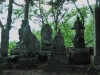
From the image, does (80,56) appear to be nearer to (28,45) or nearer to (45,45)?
(45,45)

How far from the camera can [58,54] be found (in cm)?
989

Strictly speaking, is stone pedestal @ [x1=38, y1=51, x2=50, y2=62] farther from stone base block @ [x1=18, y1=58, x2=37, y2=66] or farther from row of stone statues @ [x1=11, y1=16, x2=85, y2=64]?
stone base block @ [x1=18, y1=58, x2=37, y2=66]

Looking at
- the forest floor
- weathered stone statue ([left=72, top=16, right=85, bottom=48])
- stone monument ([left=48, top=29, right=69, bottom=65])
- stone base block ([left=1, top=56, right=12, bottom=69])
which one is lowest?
the forest floor

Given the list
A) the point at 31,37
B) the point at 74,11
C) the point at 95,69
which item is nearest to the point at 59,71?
the point at 95,69

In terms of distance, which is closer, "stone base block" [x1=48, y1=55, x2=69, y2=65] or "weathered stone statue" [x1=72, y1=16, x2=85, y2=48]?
"stone base block" [x1=48, y1=55, x2=69, y2=65]

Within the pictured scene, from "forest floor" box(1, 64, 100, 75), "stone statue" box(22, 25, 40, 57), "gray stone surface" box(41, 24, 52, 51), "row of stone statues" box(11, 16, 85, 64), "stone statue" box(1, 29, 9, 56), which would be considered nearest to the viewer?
"forest floor" box(1, 64, 100, 75)

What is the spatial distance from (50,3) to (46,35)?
474 inches

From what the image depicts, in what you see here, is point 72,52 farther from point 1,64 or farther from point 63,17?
point 63,17

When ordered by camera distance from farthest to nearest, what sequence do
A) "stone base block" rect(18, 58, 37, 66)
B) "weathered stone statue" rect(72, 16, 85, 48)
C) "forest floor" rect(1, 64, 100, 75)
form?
"weathered stone statue" rect(72, 16, 85, 48) → "stone base block" rect(18, 58, 37, 66) → "forest floor" rect(1, 64, 100, 75)

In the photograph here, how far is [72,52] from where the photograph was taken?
438 inches

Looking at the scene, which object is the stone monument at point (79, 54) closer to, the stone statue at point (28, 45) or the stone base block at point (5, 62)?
the stone statue at point (28, 45)

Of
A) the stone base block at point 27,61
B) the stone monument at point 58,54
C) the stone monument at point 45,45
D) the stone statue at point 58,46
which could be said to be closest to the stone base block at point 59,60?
the stone monument at point 58,54

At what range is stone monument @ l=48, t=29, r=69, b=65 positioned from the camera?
32.1ft

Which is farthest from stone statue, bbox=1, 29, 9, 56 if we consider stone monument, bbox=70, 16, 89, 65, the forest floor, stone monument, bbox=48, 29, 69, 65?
stone monument, bbox=70, 16, 89, 65
